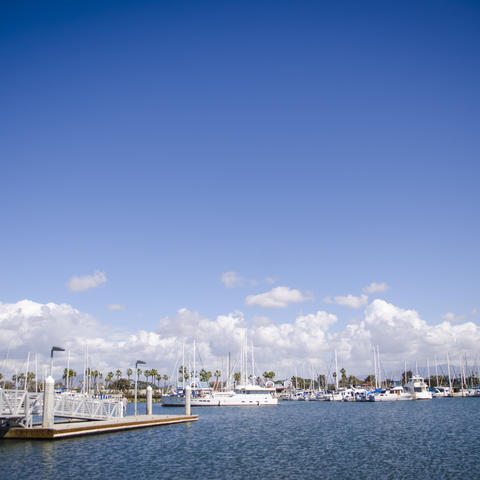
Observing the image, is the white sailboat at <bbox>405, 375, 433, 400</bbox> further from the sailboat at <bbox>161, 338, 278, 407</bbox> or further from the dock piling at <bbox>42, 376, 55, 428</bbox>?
the dock piling at <bbox>42, 376, 55, 428</bbox>

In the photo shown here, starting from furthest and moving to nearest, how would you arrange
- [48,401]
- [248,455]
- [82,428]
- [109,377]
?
[109,377], [82,428], [48,401], [248,455]

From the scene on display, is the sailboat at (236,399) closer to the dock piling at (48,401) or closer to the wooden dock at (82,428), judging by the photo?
the wooden dock at (82,428)

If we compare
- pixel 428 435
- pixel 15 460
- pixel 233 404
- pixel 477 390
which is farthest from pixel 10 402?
pixel 477 390

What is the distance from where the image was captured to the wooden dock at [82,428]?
3970 centimetres

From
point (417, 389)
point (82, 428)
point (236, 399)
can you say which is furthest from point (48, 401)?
point (417, 389)

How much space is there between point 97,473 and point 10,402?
16.6m

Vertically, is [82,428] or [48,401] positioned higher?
[48,401]

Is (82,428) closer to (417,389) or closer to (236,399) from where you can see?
(236,399)

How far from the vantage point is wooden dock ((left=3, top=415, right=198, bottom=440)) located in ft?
130

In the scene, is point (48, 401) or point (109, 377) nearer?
point (48, 401)

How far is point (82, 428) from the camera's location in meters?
43.2

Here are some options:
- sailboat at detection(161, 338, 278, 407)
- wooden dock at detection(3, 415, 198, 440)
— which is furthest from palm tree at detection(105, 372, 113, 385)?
wooden dock at detection(3, 415, 198, 440)

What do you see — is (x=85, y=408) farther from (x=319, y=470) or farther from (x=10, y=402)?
(x=319, y=470)

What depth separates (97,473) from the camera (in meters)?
29.3
